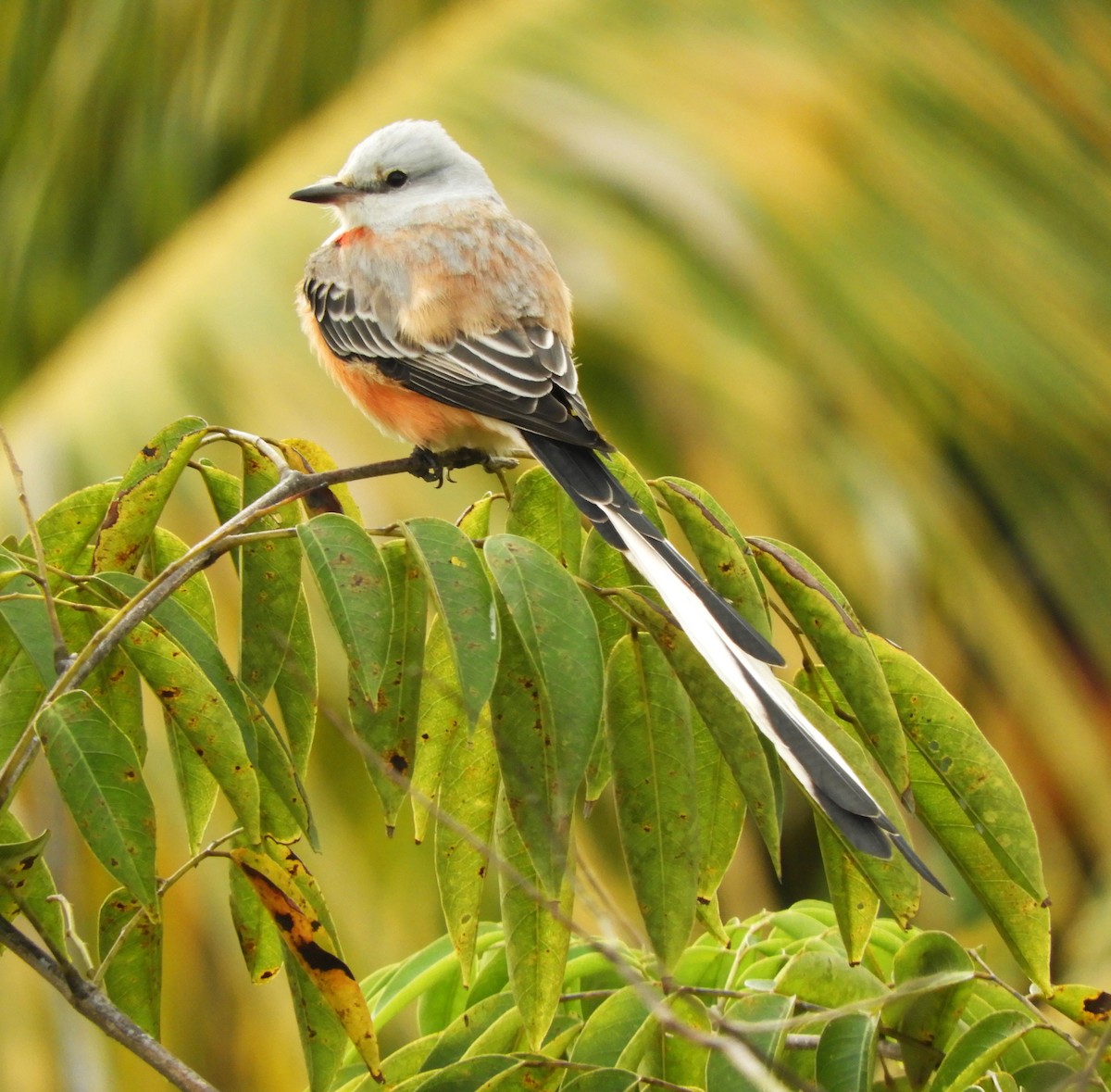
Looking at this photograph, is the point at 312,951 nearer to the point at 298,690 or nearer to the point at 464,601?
the point at 298,690

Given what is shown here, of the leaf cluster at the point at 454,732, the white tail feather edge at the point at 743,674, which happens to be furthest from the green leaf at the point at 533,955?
the white tail feather edge at the point at 743,674

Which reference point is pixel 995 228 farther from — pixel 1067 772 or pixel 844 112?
pixel 1067 772

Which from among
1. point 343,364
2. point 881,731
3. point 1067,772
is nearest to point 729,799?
point 881,731

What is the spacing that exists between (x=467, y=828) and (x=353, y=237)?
56.0 inches

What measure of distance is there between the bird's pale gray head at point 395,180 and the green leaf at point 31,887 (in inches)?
57.3

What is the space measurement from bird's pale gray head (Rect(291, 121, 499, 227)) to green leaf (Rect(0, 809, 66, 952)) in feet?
4.78

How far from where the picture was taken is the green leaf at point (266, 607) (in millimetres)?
1166

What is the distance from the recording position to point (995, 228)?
10.4ft

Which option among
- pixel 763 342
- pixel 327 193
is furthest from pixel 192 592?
pixel 763 342

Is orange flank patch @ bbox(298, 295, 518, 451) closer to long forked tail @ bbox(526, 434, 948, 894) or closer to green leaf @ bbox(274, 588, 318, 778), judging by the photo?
long forked tail @ bbox(526, 434, 948, 894)

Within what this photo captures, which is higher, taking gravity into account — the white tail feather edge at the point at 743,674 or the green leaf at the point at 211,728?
the green leaf at the point at 211,728

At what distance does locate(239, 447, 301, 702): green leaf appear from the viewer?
1.17 metres

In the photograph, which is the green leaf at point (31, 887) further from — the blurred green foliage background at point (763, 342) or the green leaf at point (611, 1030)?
the blurred green foliage background at point (763, 342)

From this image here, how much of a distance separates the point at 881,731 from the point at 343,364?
1.28 metres
